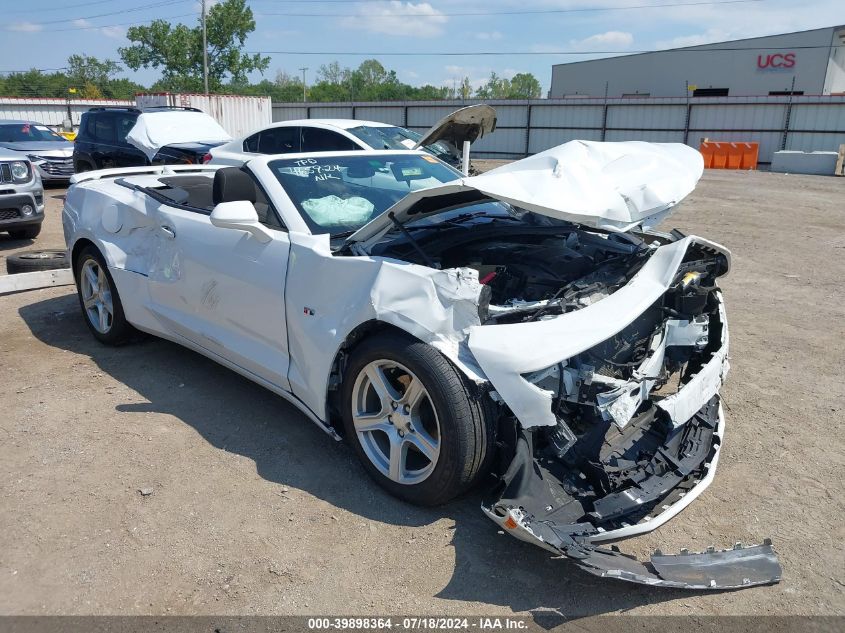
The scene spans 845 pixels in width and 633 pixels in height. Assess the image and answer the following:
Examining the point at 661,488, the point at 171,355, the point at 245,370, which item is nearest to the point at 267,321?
the point at 245,370

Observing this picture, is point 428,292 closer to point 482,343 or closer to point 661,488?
point 482,343

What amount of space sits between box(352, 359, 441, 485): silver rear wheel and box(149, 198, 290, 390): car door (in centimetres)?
59

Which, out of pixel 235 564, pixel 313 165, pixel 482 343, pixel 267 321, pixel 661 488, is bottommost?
pixel 235 564

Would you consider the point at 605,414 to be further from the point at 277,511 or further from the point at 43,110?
the point at 43,110

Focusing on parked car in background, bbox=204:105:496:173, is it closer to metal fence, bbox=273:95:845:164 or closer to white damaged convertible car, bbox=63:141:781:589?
white damaged convertible car, bbox=63:141:781:589

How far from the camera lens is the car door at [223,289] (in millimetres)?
3648

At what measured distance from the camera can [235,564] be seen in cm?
283

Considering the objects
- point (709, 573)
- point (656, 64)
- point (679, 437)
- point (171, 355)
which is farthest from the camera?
point (656, 64)

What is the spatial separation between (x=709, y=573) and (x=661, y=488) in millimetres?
390

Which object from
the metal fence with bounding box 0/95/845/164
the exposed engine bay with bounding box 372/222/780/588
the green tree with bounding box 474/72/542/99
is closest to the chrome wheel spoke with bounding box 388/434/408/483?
the exposed engine bay with bounding box 372/222/780/588

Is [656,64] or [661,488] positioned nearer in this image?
[661,488]

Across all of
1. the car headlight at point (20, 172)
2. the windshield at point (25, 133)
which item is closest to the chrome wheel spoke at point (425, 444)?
the car headlight at point (20, 172)

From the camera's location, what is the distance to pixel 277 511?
3189 millimetres

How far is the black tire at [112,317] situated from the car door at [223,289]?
0.60 m
